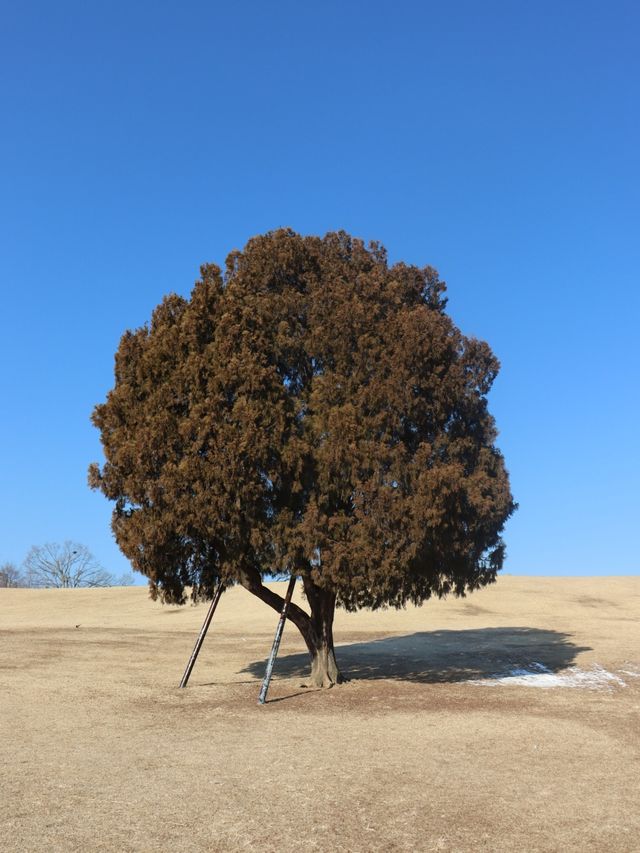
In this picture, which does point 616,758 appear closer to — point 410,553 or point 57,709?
point 410,553

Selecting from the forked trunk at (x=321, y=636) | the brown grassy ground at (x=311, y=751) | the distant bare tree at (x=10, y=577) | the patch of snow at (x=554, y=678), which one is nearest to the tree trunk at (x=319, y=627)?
the forked trunk at (x=321, y=636)

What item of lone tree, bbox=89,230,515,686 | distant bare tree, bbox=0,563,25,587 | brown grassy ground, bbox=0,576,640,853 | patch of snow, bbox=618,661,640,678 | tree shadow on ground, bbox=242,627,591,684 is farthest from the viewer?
distant bare tree, bbox=0,563,25,587

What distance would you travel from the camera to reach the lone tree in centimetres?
1697

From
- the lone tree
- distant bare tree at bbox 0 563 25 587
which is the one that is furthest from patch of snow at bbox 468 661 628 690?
distant bare tree at bbox 0 563 25 587

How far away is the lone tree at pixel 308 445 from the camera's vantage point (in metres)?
17.0

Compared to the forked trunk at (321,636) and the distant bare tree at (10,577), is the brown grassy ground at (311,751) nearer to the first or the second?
the forked trunk at (321,636)

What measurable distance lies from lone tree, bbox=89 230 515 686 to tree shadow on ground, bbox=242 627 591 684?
12.4 feet

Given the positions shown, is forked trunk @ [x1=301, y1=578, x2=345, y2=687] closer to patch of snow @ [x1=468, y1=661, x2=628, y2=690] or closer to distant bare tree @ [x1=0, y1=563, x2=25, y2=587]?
patch of snow @ [x1=468, y1=661, x2=628, y2=690]

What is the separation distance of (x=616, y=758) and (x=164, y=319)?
14.2 metres

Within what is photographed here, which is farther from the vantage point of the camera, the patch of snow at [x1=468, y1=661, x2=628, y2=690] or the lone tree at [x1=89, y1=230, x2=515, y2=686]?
the patch of snow at [x1=468, y1=661, x2=628, y2=690]

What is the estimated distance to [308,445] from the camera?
17.5 meters

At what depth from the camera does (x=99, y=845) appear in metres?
7.46

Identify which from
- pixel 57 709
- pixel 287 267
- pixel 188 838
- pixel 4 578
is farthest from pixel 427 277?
pixel 4 578

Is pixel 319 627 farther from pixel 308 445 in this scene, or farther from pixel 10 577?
pixel 10 577
